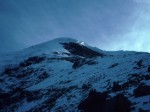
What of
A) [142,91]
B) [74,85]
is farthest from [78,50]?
[142,91]

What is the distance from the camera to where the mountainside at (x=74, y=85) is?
2012 cm

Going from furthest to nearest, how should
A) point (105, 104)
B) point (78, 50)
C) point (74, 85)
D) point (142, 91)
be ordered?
point (78, 50) → point (74, 85) → point (142, 91) → point (105, 104)

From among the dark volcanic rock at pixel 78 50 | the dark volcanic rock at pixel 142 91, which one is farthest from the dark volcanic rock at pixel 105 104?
the dark volcanic rock at pixel 78 50

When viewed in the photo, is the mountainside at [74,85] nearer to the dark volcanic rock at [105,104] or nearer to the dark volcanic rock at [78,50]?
the dark volcanic rock at [105,104]

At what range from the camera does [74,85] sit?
32.0m

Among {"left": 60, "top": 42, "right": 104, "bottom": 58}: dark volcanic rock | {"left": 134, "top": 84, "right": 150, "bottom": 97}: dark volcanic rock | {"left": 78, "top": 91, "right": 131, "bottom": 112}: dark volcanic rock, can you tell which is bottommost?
{"left": 78, "top": 91, "right": 131, "bottom": 112}: dark volcanic rock

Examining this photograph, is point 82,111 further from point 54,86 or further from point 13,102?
point 13,102

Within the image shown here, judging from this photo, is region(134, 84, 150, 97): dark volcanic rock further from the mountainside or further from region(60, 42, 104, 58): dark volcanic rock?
region(60, 42, 104, 58): dark volcanic rock

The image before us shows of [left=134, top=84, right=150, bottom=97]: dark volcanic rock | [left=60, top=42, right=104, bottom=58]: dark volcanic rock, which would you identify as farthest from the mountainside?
[left=60, top=42, right=104, bottom=58]: dark volcanic rock

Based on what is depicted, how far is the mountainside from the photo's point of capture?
20.1 metres

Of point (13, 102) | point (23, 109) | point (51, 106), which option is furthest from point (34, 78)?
point (51, 106)

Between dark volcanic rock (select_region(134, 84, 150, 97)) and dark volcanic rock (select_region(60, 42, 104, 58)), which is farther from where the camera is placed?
dark volcanic rock (select_region(60, 42, 104, 58))

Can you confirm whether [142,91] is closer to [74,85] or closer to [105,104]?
[105,104]

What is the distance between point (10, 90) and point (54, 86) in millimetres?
9280
